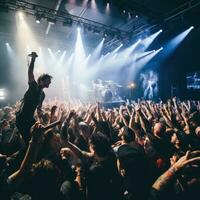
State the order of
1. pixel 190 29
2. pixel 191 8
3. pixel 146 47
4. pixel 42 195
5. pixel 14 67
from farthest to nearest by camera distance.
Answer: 1. pixel 14 67
2. pixel 146 47
3. pixel 190 29
4. pixel 191 8
5. pixel 42 195

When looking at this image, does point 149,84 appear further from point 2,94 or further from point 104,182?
point 104,182

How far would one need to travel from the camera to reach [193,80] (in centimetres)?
1335

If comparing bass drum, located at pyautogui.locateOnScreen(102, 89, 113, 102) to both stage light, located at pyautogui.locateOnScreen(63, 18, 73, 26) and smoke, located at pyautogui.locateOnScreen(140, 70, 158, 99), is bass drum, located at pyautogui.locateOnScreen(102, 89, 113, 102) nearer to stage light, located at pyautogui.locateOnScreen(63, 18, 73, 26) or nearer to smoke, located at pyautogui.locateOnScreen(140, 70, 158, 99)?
smoke, located at pyautogui.locateOnScreen(140, 70, 158, 99)

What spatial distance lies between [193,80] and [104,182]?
12721 mm

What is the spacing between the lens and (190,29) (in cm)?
1220

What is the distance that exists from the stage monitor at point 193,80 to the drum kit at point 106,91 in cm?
518

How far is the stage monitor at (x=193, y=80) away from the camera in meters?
13.1

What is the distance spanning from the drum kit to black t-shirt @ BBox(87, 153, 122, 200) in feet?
43.8

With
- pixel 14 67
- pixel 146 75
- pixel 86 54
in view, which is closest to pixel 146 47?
pixel 146 75

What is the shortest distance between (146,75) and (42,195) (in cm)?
1537

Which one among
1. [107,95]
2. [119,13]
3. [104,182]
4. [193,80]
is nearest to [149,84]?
[107,95]

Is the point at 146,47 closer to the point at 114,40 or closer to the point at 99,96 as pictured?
the point at 114,40

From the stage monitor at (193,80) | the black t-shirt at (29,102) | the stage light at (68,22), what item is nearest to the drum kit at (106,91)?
the stage monitor at (193,80)

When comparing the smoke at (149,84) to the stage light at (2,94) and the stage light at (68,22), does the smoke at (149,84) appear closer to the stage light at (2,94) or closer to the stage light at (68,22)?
the stage light at (68,22)
